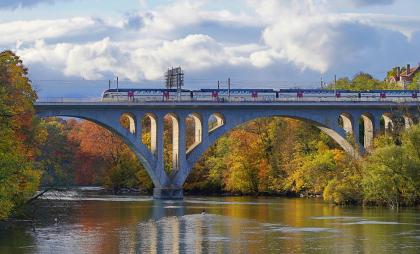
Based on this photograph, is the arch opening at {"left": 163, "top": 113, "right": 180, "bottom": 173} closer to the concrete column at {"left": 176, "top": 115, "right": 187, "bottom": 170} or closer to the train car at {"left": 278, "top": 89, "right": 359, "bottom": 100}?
the concrete column at {"left": 176, "top": 115, "right": 187, "bottom": 170}

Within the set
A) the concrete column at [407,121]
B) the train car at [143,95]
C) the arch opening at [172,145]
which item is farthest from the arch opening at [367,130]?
the arch opening at [172,145]

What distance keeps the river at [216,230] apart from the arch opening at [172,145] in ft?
47.0

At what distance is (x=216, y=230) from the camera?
4556 cm

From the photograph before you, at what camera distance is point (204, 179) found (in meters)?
95.1

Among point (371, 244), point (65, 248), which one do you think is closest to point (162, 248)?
point (65, 248)

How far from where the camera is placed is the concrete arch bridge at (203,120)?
77000 mm

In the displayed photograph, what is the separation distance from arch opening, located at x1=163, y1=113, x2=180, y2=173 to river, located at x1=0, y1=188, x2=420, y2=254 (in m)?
14.3

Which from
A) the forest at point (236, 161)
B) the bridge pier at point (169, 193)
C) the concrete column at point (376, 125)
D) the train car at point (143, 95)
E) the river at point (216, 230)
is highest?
the train car at point (143, 95)

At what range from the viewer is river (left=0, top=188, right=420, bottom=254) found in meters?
37.1

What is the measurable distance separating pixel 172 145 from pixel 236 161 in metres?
6.65

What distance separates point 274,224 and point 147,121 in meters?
52.3

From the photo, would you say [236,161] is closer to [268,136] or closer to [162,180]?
[268,136]

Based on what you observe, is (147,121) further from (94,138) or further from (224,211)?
(224,211)

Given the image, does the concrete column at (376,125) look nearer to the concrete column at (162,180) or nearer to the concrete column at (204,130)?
the concrete column at (204,130)
